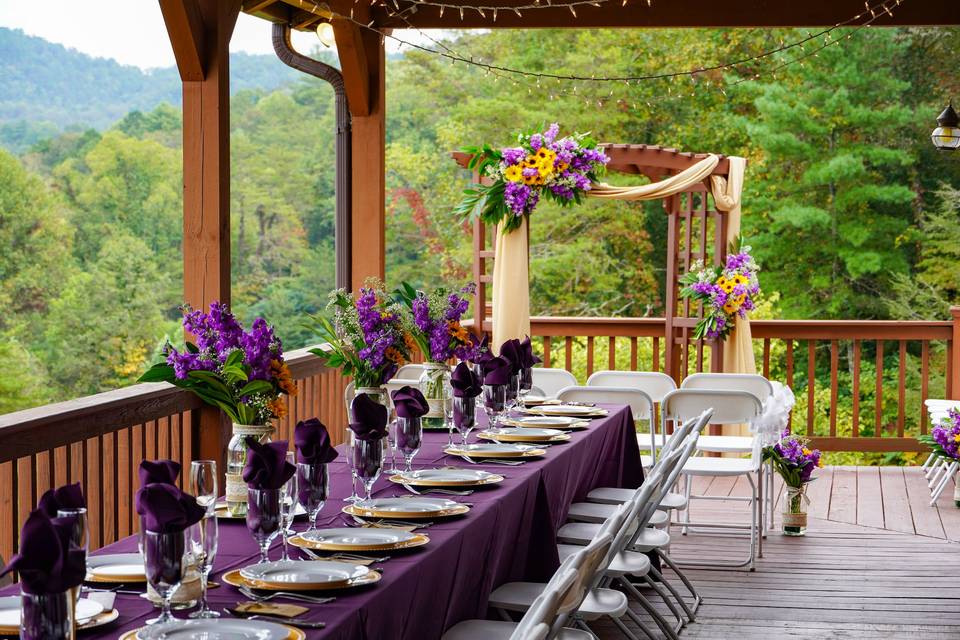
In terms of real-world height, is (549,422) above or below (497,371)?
below

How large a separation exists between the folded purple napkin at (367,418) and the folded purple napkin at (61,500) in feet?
2.82

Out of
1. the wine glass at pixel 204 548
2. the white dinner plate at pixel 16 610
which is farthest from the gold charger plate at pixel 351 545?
the white dinner plate at pixel 16 610

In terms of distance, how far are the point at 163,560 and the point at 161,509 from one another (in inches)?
3.1

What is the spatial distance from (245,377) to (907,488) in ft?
17.8

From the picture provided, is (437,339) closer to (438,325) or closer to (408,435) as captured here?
(438,325)

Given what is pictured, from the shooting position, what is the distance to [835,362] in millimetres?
7965

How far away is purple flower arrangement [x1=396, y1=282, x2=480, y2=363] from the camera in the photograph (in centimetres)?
402

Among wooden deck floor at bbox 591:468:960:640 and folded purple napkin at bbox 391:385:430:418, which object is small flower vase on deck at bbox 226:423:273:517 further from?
wooden deck floor at bbox 591:468:960:640

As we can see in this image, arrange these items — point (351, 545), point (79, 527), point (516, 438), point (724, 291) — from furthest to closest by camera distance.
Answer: point (724, 291), point (516, 438), point (351, 545), point (79, 527)

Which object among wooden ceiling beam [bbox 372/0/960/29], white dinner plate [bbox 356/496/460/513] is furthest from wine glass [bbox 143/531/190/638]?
wooden ceiling beam [bbox 372/0/960/29]

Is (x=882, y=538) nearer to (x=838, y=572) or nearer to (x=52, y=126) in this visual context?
(x=838, y=572)

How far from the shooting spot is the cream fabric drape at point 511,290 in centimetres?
675

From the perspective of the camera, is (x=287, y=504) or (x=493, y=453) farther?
(x=493, y=453)

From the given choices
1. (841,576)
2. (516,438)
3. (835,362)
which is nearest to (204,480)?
(516,438)
